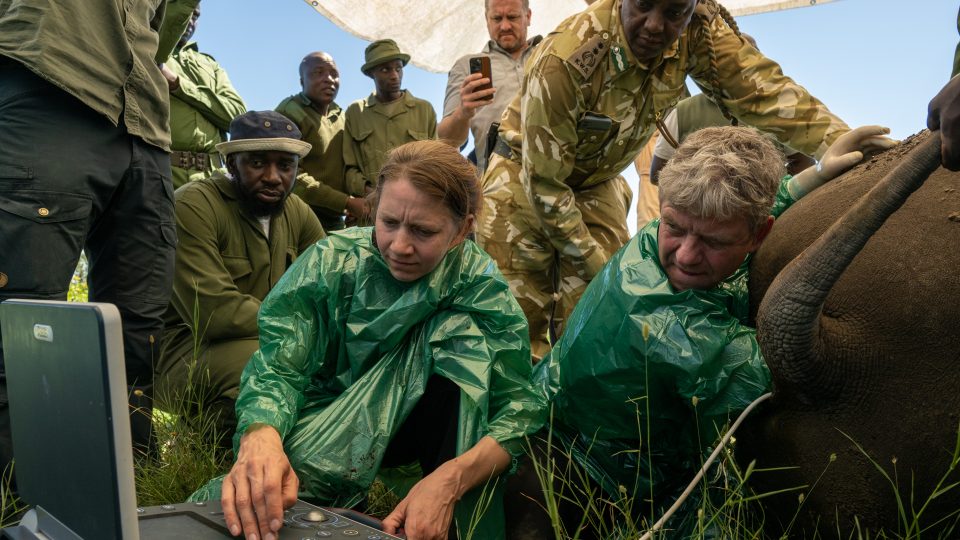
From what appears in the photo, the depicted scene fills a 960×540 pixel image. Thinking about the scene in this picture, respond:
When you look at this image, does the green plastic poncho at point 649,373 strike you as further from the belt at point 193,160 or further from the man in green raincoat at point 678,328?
the belt at point 193,160

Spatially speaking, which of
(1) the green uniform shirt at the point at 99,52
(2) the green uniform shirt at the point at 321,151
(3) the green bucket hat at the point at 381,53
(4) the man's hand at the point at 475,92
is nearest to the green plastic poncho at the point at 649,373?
(1) the green uniform shirt at the point at 99,52

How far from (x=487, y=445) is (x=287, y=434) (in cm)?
47

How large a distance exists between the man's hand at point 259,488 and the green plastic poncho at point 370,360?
14 centimetres

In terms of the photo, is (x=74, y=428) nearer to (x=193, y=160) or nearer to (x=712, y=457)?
(x=712, y=457)

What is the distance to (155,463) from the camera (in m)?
2.88

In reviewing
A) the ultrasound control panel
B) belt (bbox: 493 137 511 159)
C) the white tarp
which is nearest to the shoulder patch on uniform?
belt (bbox: 493 137 511 159)

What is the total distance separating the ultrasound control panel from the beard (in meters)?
2.17

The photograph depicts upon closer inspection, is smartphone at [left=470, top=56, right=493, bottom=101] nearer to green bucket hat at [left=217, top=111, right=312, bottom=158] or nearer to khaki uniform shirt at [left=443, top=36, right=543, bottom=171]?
khaki uniform shirt at [left=443, top=36, right=543, bottom=171]

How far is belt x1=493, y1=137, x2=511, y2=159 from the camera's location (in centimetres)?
363

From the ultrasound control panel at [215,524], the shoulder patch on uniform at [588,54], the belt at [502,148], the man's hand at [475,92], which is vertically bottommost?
the ultrasound control panel at [215,524]

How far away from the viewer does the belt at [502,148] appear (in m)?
3.63

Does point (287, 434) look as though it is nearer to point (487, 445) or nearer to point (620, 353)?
point (487, 445)

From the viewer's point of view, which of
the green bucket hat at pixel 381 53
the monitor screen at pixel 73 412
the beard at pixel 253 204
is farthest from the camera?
the green bucket hat at pixel 381 53

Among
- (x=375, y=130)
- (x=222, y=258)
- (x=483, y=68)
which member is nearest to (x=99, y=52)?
(x=222, y=258)
